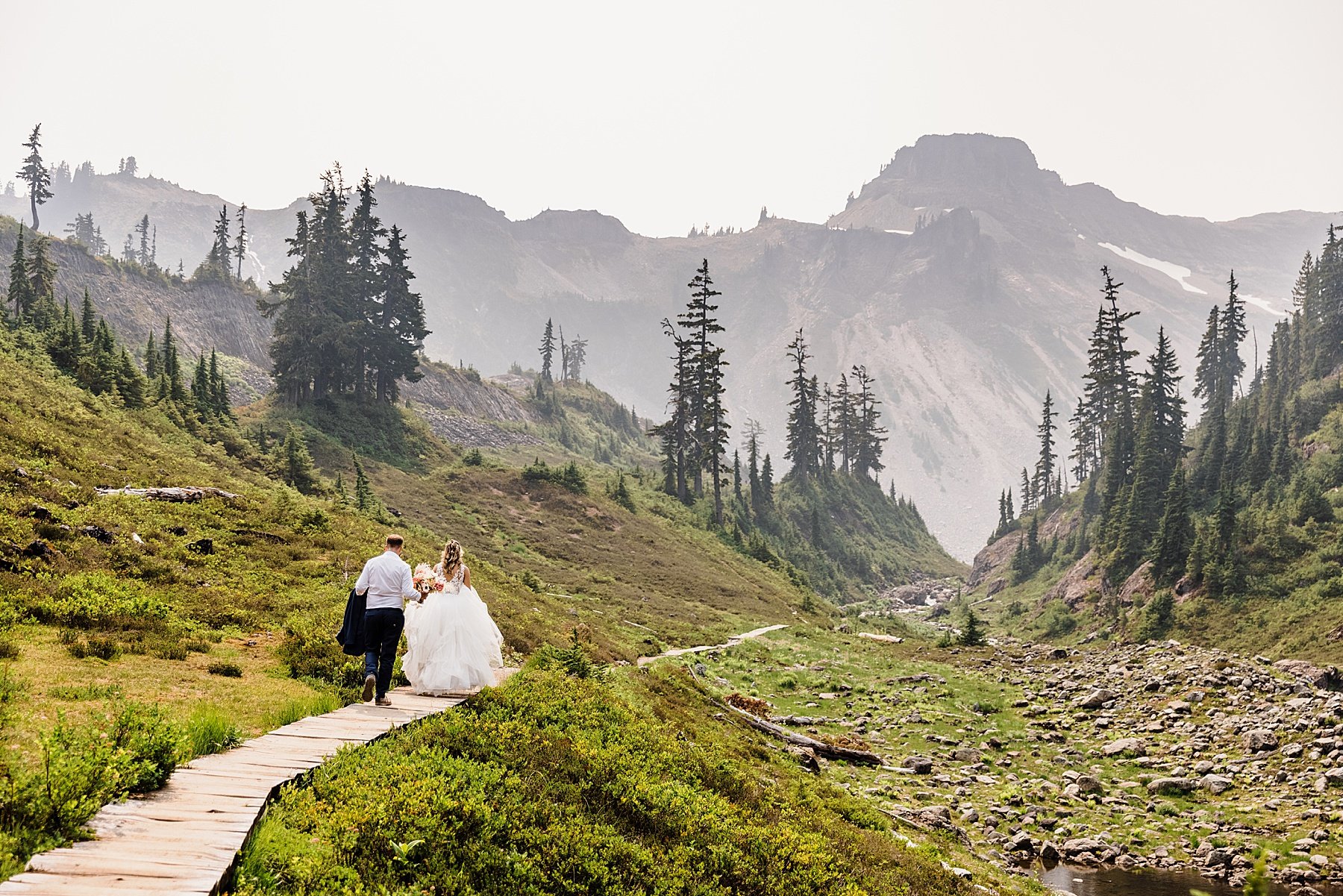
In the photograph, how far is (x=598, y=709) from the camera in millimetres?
12445

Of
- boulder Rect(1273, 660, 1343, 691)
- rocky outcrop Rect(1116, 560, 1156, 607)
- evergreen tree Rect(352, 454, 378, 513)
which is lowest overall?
boulder Rect(1273, 660, 1343, 691)

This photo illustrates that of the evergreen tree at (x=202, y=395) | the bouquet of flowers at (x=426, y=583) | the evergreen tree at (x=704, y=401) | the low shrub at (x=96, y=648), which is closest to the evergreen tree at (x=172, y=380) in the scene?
the evergreen tree at (x=202, y=395)

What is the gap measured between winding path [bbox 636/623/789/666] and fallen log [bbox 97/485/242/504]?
622 inches

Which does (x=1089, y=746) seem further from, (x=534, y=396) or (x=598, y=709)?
(x=534, y=396)

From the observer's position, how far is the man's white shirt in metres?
11.8

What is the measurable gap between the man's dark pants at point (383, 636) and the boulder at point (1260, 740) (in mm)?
23051

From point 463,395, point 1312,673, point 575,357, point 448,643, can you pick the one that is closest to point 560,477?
point 1312,673

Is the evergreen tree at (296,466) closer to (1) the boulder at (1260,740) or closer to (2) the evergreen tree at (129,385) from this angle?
(2) the evergreen tree at (129,385)

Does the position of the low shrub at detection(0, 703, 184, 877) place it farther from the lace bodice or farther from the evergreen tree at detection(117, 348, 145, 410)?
the evergreen tree at detection(117, 348, 145, 410)

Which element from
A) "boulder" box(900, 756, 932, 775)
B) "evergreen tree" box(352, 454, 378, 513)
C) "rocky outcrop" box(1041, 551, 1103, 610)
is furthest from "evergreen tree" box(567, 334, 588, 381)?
"boulder" box(900, 756, 932, 775)

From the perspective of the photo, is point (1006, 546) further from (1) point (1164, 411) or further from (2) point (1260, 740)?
(2) point (1260, 740)

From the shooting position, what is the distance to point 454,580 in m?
12.9

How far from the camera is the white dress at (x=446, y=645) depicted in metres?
12.2

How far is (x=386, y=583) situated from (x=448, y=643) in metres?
1.50
